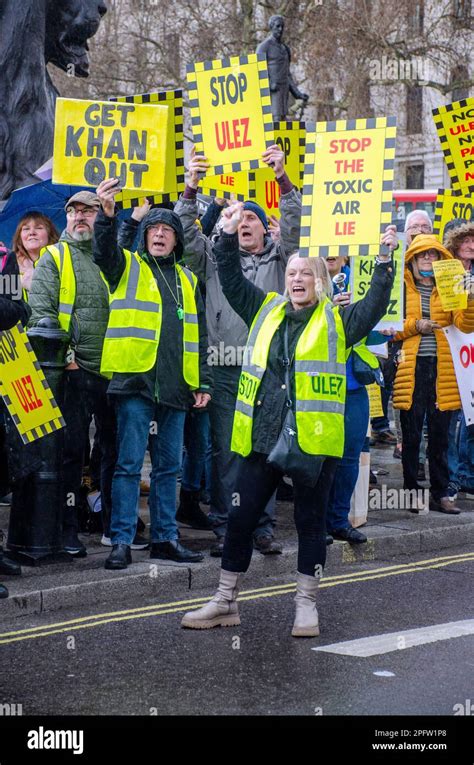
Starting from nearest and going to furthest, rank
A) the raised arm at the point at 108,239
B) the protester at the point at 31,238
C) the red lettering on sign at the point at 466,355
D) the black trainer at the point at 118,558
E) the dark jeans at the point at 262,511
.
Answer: the dark jeans at the point at 262,511 → the raised arm at the point at 108,239 → the black trainer at the point at 118,558 → the protester at the point at 31,238 → the red lettering on sign at the point at 466,355

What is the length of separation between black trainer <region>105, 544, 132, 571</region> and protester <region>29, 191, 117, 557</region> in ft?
1.16

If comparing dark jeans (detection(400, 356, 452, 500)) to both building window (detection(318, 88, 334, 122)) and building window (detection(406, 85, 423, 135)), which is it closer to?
building window (detection(318, 88, 334, 122))

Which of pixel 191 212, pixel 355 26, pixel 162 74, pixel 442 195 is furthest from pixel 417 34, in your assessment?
pixel 191 212

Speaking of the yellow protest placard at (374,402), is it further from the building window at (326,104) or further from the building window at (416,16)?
the building window at (416,16)

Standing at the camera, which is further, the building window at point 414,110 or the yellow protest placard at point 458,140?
the building window at point 414,110

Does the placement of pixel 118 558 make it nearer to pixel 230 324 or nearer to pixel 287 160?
pixel 230 324

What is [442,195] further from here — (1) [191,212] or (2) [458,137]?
(1) [191,212]

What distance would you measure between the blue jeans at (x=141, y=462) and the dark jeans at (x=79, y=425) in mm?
293

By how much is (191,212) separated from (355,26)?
81.0 ft

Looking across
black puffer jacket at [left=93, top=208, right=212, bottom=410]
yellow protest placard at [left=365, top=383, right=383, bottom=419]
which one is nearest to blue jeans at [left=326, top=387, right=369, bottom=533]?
black puffer jacket at [left=93, top=208, right=212, bottom=410]

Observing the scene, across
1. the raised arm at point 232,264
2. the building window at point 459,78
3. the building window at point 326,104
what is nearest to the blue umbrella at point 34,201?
the raised arm at point 232,264

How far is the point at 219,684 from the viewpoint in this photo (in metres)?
5.61

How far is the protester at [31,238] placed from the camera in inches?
352

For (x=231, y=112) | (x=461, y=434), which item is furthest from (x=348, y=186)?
(x=461, y=434)
